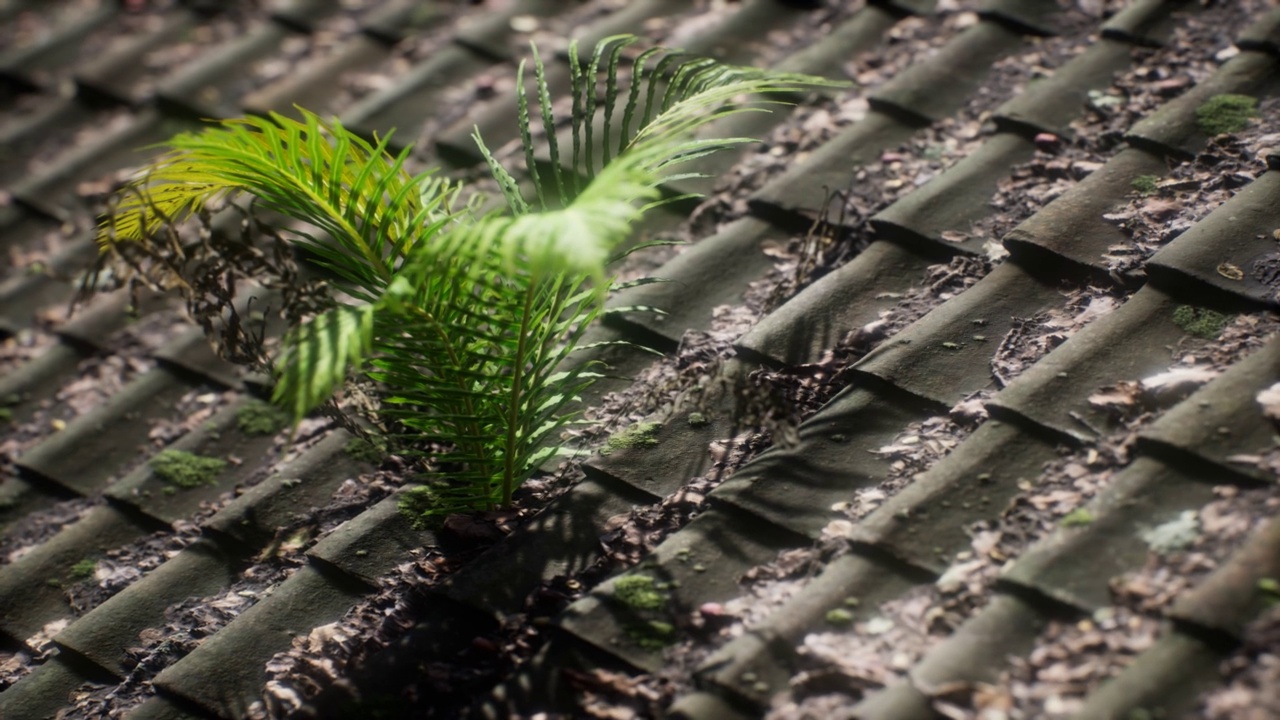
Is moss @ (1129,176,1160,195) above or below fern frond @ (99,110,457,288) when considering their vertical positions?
below

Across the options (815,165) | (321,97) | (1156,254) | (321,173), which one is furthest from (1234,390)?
(321,97)

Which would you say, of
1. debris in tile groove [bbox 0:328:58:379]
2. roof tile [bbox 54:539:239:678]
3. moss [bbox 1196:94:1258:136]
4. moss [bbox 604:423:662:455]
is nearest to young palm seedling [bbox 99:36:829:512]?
moss [bbox 604:423:662:455]

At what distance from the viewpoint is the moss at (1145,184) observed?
2.44 metres

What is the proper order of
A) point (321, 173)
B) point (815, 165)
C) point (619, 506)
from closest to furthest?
point (321, 173)
point (619, 506)
point (815, 165)

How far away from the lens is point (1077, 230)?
2355mm

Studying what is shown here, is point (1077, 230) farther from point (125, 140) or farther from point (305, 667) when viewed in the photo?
point (125, 140)

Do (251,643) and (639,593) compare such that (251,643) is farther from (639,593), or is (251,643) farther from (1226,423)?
(1226,423)

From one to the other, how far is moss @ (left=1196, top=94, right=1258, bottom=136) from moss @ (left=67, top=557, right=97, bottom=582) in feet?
8.97

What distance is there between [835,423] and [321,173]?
1.06m

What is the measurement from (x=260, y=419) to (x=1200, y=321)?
214 centimetres

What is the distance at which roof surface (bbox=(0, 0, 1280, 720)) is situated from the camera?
1.71 m

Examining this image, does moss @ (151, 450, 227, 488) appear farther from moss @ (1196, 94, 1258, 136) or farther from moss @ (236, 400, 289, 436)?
moss @ (1196, 94, 1258, 136)

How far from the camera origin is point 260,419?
284cm

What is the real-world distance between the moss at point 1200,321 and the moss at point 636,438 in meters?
1.01
